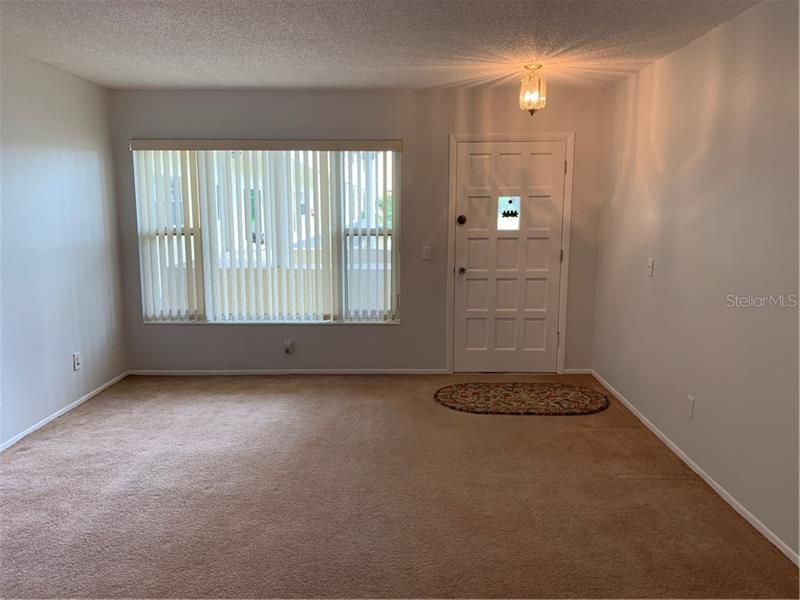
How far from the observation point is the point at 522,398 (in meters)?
4.13

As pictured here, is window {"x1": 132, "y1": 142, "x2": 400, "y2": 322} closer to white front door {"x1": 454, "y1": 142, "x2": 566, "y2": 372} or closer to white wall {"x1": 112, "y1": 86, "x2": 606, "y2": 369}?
white wall {"x1": 112, "y1": 86, "x2": 606, "y2": 369}

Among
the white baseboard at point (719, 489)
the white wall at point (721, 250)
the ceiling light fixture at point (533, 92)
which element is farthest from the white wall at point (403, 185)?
the white baseboard at point (719, 489)

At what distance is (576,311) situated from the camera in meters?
4.72

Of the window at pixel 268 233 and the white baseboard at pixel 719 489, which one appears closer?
the white baseboard at pixel 719 489

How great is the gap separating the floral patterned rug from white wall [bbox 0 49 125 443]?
2743 mm

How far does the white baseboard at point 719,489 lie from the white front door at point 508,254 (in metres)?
0.99

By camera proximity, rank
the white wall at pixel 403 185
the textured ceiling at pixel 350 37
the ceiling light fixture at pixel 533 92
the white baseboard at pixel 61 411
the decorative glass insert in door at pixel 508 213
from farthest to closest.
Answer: the decorative glass insert in door at pixel 508 213, the white wall at pixel 403 185, the ceiling light fixture at pixel 533 92, the white baseboard at pixel 61 411, the textured ceiling at pixel 350 37

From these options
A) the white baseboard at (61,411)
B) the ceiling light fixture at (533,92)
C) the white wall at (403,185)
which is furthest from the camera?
the white wall at (403,185)

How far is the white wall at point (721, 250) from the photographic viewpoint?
7.51 feet

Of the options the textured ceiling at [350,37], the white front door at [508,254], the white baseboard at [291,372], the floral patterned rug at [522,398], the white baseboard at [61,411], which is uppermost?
the textured ceiling at [350,37]

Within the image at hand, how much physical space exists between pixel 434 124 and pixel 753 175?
8.40ft

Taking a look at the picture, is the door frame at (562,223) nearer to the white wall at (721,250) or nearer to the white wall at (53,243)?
the white wall at (721,250)

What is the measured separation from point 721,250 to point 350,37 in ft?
7.52

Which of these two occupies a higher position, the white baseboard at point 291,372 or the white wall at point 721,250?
the white wall at point 721,250
